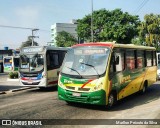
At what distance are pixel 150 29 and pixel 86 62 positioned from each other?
32978mm

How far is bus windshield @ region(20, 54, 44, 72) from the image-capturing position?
17938mm

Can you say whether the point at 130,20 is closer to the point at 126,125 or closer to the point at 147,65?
the point at 147,65

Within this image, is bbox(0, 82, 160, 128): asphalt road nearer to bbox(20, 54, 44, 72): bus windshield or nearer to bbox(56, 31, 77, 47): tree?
bbox(20, 54, 44, 72): bus windshield

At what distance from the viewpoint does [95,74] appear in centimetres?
1114

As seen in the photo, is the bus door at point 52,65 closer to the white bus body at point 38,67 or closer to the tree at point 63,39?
the white bus body at point 38,67

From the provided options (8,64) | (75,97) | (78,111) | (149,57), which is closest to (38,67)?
(149,57)

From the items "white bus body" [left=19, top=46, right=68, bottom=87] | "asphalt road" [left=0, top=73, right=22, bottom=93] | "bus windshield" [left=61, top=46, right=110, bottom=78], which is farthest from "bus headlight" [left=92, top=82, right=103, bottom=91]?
"asphalt road" [left=0, top=73, right=22, bottom=93]

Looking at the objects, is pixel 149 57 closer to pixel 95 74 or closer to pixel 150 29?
pixel 95 74

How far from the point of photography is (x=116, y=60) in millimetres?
12039

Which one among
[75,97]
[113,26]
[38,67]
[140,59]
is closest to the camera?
[75,97]

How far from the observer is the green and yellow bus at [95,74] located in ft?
36.2

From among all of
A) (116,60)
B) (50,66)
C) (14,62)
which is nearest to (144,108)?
(116,60)

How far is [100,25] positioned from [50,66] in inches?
1248

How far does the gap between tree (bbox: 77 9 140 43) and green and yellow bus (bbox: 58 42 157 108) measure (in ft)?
110
